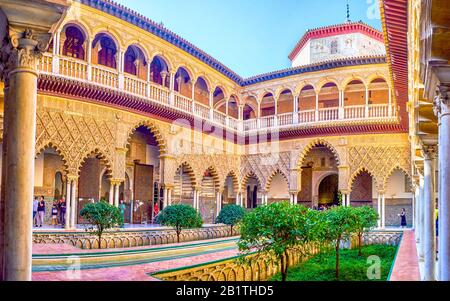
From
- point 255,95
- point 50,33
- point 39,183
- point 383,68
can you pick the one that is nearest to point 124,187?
point 39,183

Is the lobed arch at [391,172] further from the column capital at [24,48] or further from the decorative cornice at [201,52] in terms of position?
the column capital at [24,48]

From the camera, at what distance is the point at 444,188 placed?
527 centimetres

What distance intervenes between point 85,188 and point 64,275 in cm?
1281

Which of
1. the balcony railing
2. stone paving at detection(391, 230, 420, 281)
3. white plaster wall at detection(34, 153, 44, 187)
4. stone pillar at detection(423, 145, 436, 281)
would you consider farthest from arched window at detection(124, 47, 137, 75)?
stone pillar at detection(423, 145, 436, 281)

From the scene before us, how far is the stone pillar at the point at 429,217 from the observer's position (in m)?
8.18

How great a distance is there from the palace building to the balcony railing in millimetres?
53

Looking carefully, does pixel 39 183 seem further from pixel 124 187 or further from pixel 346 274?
pixel 346 274

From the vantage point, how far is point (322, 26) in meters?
28.3

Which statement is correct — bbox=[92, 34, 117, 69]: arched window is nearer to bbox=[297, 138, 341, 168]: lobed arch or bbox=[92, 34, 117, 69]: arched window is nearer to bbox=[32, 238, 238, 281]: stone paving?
bbox=[297, 138, 341, 168]: lobed arch

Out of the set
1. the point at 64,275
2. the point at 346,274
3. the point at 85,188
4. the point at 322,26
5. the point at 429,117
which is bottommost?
the point at 346,274

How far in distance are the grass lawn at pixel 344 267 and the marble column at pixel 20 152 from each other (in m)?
7.78

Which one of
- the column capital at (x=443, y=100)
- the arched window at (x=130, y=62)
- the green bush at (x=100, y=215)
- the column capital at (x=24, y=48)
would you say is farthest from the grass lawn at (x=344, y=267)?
the arched window at (x=130, y=62)

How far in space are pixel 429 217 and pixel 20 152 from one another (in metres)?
7.79

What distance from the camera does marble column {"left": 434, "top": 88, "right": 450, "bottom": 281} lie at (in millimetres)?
5029
